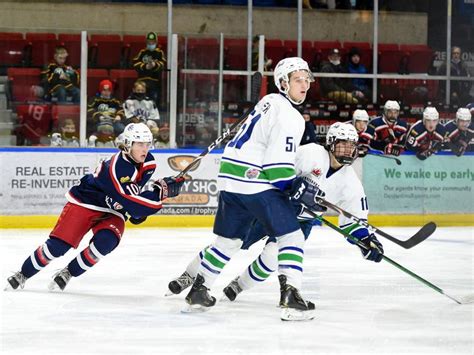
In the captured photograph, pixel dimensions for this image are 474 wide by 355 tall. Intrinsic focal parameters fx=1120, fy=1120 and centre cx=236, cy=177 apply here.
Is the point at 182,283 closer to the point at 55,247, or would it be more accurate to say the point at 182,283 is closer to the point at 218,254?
the point at 218,254

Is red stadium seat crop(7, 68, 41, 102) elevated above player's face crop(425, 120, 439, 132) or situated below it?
above

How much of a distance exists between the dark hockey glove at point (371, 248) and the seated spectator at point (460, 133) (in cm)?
478

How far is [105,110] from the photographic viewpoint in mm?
9023

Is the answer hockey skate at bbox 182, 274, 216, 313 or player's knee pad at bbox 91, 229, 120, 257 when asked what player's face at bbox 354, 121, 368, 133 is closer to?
player's knee pad at bbox 91, 229, 120, 257

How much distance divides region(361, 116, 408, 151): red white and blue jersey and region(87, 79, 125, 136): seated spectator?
6.83 feet

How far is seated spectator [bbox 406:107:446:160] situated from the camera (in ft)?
30.8

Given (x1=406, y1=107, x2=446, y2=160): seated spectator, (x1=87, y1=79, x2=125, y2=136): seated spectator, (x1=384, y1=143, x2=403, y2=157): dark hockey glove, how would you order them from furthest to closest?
1. (x1=406, y1=107, x2=446, y2=160): seated spectator
2. (x1=384, y1=143, x2=403, y2=157): dark hockey glove
3. (x1=87, y1=79, x2=125, y2=136): seated spectator

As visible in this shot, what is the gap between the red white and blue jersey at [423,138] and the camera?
947 cm

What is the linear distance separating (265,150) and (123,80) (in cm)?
495

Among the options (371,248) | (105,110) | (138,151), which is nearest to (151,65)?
(105,110)

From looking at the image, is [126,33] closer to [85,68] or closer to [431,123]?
[85,68]

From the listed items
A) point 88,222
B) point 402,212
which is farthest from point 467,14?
point 88,222

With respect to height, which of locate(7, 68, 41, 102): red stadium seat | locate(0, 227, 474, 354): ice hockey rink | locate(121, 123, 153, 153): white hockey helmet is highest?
locate(7, 68, 41, 102): red stadium seat

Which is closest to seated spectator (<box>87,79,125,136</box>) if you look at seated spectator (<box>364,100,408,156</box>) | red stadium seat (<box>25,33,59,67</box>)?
red stadium seat (<box>25,33,59,67</box>)
